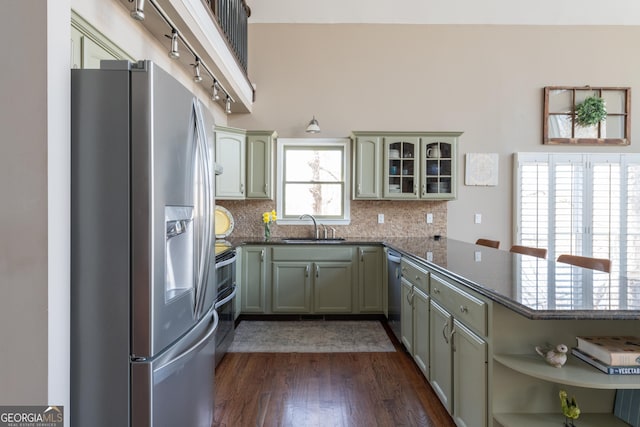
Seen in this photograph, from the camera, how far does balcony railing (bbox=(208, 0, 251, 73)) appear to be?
3.04 metres

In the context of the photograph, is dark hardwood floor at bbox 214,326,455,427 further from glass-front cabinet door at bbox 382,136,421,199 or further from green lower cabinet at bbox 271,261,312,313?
glass-front cabinet door at bbox 382,136,421,199

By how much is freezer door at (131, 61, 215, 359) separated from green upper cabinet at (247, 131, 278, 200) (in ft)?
8.65

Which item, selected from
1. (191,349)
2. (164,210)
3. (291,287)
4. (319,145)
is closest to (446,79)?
(319,145)

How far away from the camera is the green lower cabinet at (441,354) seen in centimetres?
191

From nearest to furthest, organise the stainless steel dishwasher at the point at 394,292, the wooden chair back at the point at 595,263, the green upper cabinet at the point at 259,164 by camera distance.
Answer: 1. the wooden chair back at the point at 595,263
2. the stainless steel dishwasher at the point at 394,292
3. the green upper cabinet at the point at 259,164

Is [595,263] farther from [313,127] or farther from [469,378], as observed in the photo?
[313,127]

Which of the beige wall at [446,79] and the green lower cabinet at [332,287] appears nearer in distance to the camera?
the green lower cabinet at [332,287]

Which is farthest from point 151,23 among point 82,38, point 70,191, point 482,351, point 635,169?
point 635,169

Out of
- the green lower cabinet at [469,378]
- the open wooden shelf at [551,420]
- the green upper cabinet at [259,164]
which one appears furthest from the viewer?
the green upper cabinet at [259,164]

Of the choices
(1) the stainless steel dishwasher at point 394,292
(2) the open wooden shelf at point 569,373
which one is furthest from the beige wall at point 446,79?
(2) the open wooden shelf at point 569,373

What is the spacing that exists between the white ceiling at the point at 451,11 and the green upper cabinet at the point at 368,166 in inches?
64.4

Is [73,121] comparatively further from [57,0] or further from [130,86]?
[57,0]

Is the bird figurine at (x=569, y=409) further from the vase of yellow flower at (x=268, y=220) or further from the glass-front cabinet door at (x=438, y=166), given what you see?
the vase of yellow flower at (x=268, y=220)
